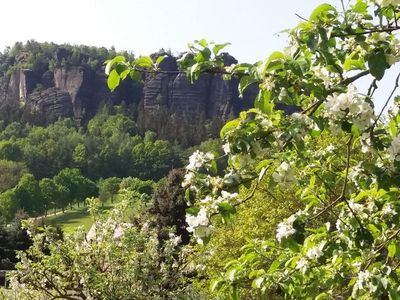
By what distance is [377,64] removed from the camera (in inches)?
130

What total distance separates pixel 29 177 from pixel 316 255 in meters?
111

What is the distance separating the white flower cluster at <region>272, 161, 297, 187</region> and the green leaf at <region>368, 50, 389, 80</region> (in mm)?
784

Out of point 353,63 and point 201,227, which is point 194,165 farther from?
point 353,63

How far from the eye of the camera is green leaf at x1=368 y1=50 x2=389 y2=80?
3.26m

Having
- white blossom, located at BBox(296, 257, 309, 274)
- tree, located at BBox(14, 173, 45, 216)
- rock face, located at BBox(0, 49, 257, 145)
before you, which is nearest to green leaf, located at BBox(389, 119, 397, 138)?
white blossom, located at BBox(296, 257, 309, 274)

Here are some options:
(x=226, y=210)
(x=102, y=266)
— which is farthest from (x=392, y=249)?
(x=102, y=266)

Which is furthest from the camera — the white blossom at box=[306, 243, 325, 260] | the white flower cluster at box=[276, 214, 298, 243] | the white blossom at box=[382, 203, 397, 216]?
the white blossom at box=[306, 243, 325, 260]

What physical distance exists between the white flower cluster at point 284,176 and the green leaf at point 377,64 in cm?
78

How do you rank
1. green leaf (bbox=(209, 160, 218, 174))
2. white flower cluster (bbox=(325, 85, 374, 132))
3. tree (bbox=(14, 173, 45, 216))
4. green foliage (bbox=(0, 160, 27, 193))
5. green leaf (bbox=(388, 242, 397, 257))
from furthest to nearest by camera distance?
green foliage (bbox=(0, 160, 27, 193)) → tree (bbox=(14, 173, 45, 216)) → green leaf (bbox=(388, 242, 397, 257)) → green leaf (bbox=(209, 160, 218, 174)) → white flower cluster (bbox=(325, 85, 374, 132))

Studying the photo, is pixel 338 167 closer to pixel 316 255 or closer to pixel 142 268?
pixel 316 255

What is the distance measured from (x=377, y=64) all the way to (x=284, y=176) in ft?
2.90

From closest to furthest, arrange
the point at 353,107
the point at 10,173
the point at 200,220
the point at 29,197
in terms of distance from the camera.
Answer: the point at 353,107, the point at 200,220, the point at 29,197, the point at 10,173

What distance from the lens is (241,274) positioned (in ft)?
15.6

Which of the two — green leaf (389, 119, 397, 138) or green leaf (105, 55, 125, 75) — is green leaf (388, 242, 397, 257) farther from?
green leaf (105, 55, 125, 75)
